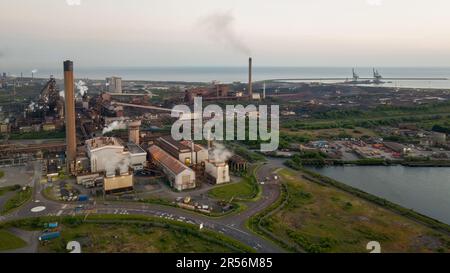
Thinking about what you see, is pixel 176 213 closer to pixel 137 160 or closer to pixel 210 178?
pixel 210 178

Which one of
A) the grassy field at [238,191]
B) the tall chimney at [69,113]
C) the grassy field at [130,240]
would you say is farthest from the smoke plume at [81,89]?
the grassy field at [130,240]

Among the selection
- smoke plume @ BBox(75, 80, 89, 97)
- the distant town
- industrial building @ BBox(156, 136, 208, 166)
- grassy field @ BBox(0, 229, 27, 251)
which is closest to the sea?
smoke plume @ BBox(75, 80, 89, 97)

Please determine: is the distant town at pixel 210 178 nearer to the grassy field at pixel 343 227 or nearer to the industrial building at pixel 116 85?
the grassy field at pixel 343 227

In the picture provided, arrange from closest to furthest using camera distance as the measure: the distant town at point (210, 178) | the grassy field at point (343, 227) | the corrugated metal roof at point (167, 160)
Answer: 1. the grassy field at point (343, 227)
2. the distant town at point (210, 178)
3. the corrugated metal roof at point (167, 160)

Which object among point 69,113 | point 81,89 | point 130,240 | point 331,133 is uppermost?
point 81,89

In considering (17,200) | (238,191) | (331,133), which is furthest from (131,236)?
(331,133)

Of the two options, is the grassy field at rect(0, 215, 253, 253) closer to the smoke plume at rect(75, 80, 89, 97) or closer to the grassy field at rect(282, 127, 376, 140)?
the grassy field at rect(282, 127, 376, 140)

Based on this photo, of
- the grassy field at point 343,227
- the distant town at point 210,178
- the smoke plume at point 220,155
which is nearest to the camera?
the grassy field at point 343,227
